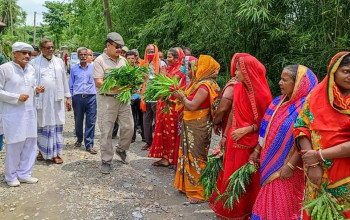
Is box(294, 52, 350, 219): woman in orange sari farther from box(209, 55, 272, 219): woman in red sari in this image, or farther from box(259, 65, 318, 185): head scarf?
box(209, 55, 272, 219): woman in red sari

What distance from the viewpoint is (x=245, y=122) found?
3.35 meters

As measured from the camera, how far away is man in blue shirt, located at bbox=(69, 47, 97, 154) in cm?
632

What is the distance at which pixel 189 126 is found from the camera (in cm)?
431

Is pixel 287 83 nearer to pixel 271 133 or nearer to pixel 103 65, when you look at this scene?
→ pixel 271 133

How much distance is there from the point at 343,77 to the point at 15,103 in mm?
3904

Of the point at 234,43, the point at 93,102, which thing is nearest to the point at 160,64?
the point at 93,102

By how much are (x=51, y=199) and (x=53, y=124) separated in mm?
1526

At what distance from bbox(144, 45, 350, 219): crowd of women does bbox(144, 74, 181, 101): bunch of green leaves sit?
0.42ft

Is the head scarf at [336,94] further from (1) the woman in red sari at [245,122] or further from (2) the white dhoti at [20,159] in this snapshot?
(2) the white dhoti at [20,159]

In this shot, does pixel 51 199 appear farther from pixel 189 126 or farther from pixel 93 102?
pixel 93 102

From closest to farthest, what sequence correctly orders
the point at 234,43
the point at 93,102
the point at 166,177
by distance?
the point at 166,177
the point at 93,102
the point at 234,43

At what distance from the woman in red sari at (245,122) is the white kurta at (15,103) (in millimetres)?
2767

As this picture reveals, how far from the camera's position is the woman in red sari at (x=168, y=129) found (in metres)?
5.52

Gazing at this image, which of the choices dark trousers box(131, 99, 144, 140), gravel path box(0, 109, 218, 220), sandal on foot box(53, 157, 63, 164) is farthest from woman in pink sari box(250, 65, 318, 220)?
dark trousers box(131, 99, 144, 140)
